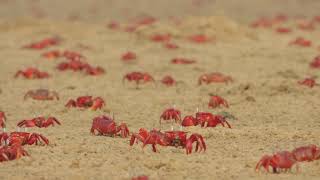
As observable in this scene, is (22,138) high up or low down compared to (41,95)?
down

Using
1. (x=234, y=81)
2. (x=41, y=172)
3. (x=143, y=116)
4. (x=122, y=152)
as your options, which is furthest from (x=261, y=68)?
(x=41, y=172)

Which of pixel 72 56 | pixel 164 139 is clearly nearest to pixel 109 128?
pixel 164 139

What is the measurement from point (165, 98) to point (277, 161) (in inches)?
187

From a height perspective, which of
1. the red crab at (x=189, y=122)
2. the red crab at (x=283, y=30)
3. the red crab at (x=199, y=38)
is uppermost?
the red crab at (x=283, y=30)

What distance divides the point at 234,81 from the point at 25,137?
5.83m

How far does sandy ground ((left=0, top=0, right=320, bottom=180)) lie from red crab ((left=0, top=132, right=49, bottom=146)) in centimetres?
11

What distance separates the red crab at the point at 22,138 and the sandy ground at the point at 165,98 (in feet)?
0.35

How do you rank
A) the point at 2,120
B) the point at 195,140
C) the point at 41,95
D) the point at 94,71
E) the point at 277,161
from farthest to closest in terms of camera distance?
the point at 94,71 → the point at 41,95 → the point at 2,120 → the point at 195,140 → the point at 277,161

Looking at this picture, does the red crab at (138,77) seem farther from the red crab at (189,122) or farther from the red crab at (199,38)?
the red crab at (199,38)

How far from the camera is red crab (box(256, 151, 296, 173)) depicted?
6820mm

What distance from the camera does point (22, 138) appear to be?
7742mm

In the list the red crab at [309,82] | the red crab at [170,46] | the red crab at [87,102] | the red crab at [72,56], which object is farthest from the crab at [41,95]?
the red crab at [170,46]

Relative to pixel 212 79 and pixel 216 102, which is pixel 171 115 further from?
pixel 212 79

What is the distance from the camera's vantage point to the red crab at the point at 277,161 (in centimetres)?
682
